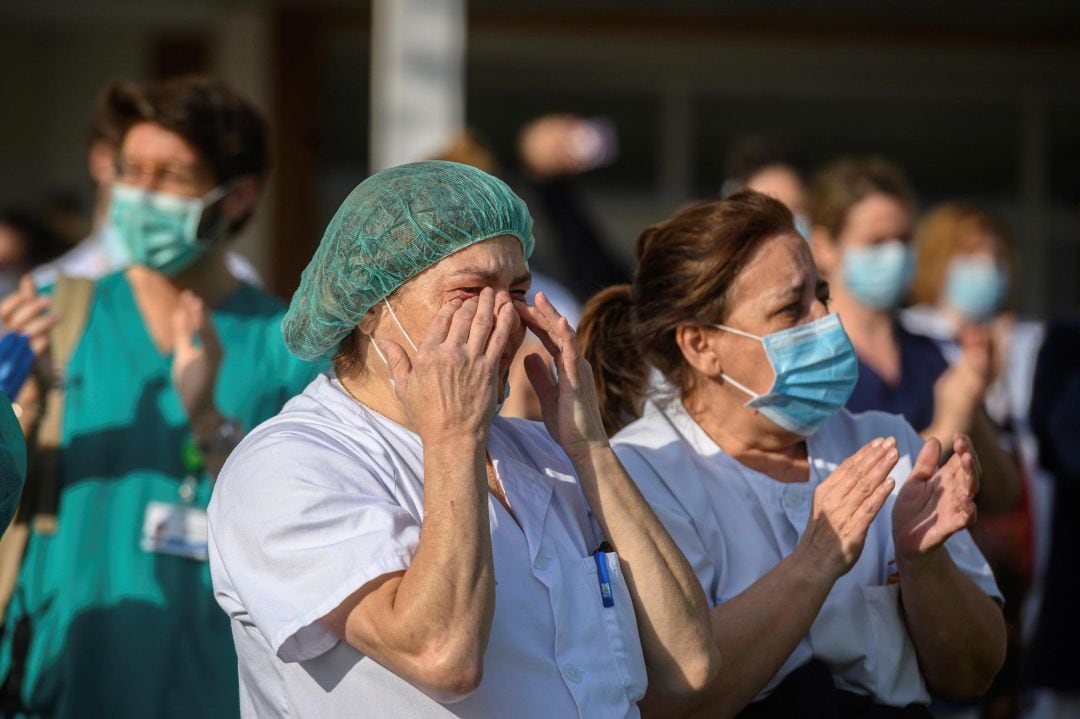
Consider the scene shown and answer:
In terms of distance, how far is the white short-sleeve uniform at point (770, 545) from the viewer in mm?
2988

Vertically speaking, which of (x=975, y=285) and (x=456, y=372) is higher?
(x=456, y=372)

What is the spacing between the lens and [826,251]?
4.88 metres

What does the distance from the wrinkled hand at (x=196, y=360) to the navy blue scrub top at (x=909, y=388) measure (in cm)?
184

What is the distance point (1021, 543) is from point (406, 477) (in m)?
3.27

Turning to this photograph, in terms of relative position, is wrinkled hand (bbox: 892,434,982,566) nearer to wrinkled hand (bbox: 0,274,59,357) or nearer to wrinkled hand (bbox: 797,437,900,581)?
wrinkled hand (bbox: 797,437,900,581)

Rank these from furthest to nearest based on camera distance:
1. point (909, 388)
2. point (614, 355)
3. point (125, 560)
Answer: point (909, 388) < point (125, 560) < point (614, 355)

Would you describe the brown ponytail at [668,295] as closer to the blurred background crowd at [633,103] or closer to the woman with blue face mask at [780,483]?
the woman with blue face mask at [780,483]

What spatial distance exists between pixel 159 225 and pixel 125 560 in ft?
2.93

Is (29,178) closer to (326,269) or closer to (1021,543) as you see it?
(1021,543)

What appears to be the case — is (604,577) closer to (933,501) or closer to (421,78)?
(933,501)

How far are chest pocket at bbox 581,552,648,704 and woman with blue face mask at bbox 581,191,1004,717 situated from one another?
15 cm

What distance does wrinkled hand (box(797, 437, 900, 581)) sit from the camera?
9.27ft

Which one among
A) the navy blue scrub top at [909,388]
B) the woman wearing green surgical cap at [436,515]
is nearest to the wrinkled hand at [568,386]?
the woman wearing green surgical cap at [436,515]

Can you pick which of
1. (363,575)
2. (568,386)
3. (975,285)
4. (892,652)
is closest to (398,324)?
(568,386)
